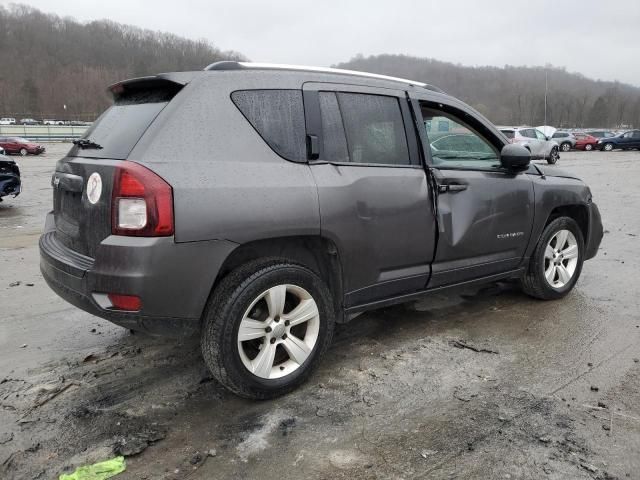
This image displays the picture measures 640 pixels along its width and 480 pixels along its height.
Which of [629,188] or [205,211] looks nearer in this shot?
[205,211]

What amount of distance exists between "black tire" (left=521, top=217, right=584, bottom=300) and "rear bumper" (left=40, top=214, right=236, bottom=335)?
2896mm

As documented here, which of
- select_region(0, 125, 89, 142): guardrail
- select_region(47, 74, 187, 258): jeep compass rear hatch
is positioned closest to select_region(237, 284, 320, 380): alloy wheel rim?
select_region(47, 74, 187, 258): jeep compass rear hatch

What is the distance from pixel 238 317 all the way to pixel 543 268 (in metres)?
2.93

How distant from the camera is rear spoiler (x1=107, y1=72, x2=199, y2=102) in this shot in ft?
9.35

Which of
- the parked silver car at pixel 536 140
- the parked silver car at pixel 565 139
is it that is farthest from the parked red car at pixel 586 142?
the parked silver car at pixel 536 140

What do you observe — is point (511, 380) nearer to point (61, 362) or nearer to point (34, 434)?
point (34, 434)

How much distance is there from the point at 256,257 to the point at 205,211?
45cm

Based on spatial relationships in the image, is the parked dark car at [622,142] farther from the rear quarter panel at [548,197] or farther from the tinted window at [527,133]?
the rear quarter panel at [548,197]

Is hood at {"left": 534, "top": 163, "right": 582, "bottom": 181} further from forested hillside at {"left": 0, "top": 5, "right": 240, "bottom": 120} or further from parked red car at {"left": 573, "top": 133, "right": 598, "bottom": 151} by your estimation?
forested hillside at {"left": 0, "top": 5, "right": 240, "bottom": 120}

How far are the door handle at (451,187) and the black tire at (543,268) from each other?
A: 120 centimetres

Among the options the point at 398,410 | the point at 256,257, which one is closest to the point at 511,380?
the point at 398,410

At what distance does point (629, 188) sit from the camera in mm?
13781

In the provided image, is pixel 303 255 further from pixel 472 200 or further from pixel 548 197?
pixel 548 197

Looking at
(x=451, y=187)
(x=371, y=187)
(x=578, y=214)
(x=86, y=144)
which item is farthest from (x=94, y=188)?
(x=578, y=214)
